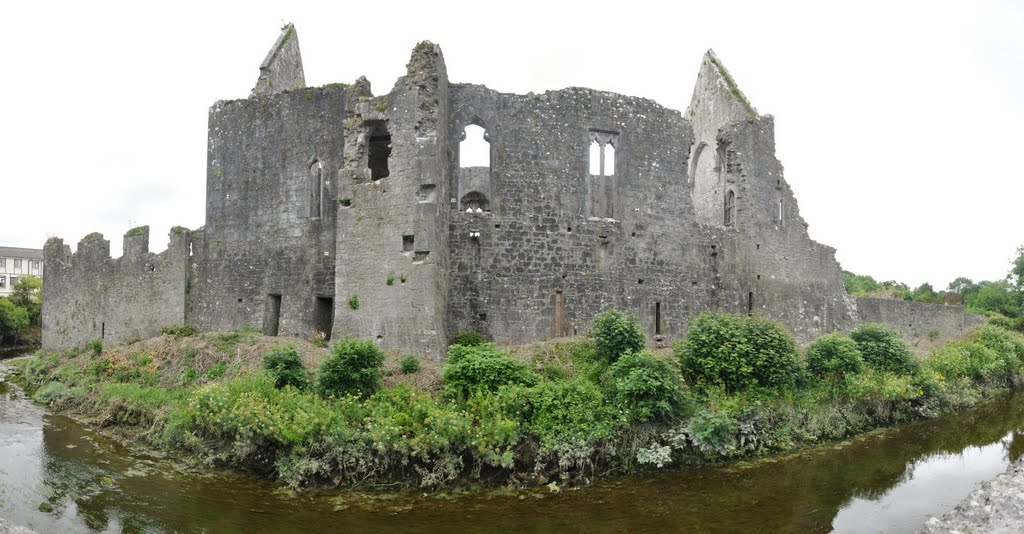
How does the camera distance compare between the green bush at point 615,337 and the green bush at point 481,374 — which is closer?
the green bush at point 481,374

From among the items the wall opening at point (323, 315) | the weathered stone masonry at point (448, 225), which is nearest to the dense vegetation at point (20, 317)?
the weathered stone masonry at point (448, 225)

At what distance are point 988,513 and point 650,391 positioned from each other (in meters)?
5.01

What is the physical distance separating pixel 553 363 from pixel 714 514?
5054mm

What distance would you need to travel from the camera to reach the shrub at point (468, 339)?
1566 cm

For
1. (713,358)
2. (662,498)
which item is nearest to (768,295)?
(713,358)

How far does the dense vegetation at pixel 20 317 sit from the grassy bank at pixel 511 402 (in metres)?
25.9

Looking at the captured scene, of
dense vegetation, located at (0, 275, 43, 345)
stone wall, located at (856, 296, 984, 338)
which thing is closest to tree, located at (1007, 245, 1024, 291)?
stone wall, located at (856, 296, 984, 338)

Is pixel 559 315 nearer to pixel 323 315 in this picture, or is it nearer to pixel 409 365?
pixel 409 365

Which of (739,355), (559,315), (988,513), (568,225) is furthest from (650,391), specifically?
(568,225)

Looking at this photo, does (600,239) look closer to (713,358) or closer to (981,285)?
(713,358)

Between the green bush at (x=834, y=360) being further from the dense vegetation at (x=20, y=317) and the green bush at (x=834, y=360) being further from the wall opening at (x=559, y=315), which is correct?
the dense vegetation at (x=20, y=317)

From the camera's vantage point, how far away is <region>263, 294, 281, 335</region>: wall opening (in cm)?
1808

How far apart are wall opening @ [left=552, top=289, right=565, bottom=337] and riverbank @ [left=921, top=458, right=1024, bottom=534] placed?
30.6 feet

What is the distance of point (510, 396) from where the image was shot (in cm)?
1138
